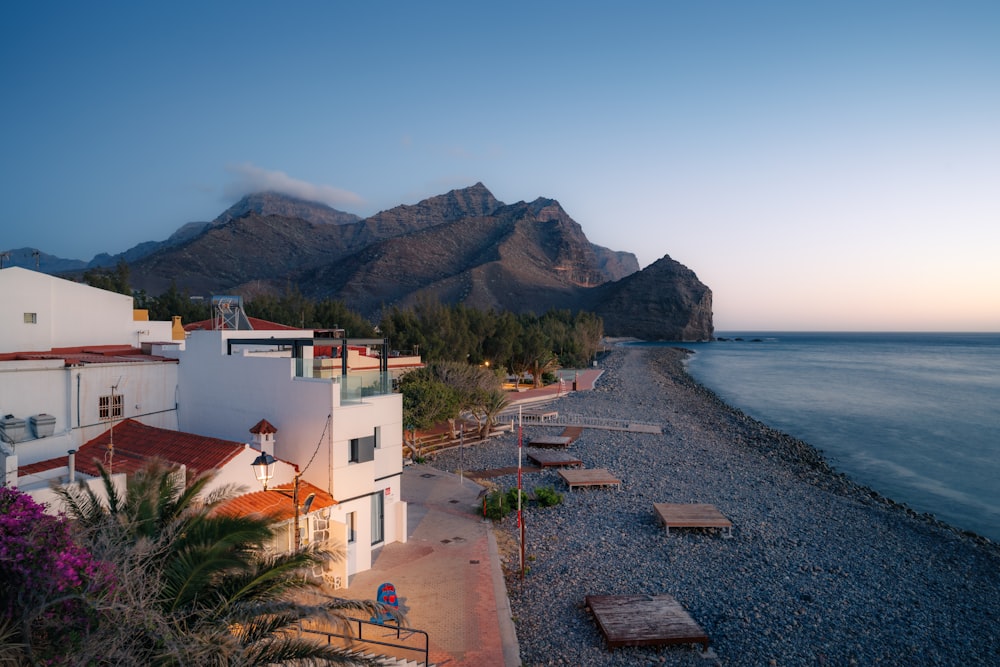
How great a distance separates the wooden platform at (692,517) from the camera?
564 inches

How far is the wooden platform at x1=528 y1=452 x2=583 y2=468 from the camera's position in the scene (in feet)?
66.1

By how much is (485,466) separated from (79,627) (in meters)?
16.6

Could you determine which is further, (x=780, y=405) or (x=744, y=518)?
(x=780, y=405)

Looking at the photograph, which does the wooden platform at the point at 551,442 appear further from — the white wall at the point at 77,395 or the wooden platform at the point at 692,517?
the white wall at the point at 77,395

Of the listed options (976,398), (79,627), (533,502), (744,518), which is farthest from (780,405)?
(79,627)

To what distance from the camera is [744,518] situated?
1614 centimetres

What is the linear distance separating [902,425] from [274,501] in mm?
44992

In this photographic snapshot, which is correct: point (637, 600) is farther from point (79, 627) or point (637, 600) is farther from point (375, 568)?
point (79, 627)

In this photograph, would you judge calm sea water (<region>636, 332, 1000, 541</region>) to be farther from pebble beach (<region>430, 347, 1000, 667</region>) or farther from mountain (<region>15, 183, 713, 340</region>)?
mountain (<region>15, 183, 713, 340</region>)

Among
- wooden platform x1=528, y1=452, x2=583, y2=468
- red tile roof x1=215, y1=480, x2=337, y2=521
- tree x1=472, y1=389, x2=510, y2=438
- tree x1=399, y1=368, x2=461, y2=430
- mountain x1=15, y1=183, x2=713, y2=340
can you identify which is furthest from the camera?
mountain x1=15, y1=183, x2=713, y2=340

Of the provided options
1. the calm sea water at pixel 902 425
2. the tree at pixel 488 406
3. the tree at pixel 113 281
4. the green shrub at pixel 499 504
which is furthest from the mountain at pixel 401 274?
the green shrub at pixel 499 504

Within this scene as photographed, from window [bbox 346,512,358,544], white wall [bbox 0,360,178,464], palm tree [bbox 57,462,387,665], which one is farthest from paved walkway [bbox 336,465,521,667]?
white wall [bbox 0,360,178,464]

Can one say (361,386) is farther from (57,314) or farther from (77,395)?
(57,314)

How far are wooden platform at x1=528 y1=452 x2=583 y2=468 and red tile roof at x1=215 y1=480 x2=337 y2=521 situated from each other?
1057 cm
